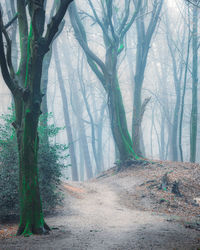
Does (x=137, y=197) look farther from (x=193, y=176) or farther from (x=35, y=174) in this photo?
(x=35, y=174)

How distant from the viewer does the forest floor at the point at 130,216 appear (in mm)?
4504

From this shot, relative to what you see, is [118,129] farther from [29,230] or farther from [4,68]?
[29,230]

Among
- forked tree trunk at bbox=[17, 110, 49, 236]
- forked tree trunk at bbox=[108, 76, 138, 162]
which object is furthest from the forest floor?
forked tree trunk at bbox=[108, 76, 138, 162]

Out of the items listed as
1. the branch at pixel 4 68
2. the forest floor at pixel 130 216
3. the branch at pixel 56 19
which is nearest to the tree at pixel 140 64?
the forest floor at pixel 130 216

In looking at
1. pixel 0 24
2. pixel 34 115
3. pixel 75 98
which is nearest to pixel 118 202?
pixel 34 115

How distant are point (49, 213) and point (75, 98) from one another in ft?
67.2

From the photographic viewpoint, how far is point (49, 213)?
27.5ft

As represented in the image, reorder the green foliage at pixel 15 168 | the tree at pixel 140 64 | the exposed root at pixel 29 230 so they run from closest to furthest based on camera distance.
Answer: the exposed root at pixel 29 230 < the green foliage at pixel 15 168 < the tree at pixel 140 64

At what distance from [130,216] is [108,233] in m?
2.33

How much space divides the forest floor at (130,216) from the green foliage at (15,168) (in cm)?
58

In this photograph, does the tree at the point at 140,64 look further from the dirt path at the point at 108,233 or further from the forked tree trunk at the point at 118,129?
the dirt path at the point at 108,233

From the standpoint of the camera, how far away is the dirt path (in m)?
4.32

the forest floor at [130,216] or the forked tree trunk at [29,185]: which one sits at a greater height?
the forked tree trunk at [29,185]

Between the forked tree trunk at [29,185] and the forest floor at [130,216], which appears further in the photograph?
the forked tree trunk at [29,185]
